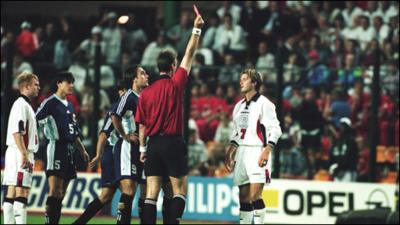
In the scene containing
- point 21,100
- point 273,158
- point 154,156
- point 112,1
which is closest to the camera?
point 154,156

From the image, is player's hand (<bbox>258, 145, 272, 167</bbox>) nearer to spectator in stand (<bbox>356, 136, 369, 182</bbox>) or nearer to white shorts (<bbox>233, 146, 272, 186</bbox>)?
white shorts (<bbox>233, 146, 272, 186</bbox>)

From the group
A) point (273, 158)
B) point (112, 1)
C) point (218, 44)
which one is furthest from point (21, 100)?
point (112, 1)

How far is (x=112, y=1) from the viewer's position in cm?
2916

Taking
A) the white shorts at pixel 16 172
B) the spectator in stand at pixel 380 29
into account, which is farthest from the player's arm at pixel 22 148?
the spectator in stand at pixel 380 29

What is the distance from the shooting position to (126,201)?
1534cm

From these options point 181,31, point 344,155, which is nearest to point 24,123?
point 344,155

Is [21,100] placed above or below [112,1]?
below

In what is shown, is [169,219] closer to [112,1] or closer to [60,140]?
[60,140]

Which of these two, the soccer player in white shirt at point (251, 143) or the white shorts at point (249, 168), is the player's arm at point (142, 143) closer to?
the soccer player in white shirt at point (251, 143)

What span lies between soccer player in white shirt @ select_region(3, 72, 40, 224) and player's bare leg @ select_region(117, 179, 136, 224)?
→ 116 cm

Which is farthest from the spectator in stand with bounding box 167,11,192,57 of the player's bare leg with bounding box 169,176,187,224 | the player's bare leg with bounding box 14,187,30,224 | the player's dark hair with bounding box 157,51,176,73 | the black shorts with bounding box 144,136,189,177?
the player's bare leg with bounding box 169,176,187,224

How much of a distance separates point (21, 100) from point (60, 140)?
83 cm

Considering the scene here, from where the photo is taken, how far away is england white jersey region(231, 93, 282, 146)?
604 inches

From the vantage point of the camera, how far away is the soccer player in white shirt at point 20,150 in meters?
15.0
